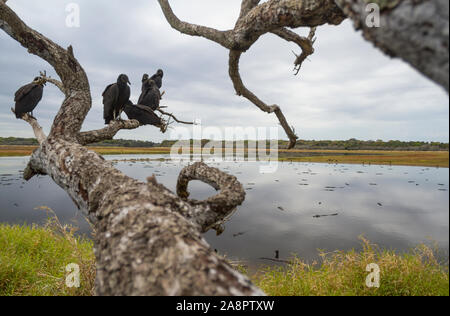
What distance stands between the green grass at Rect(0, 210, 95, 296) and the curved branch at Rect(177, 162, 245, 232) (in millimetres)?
2304

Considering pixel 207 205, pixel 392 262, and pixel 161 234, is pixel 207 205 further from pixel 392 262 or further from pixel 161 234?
pixel 392 262

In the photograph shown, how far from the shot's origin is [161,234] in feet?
3.52

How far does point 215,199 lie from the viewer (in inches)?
69.1

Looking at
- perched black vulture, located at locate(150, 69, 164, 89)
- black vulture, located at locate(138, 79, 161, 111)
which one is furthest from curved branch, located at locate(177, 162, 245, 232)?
perched black vulture, located at locate(150, 69, 164, 89)

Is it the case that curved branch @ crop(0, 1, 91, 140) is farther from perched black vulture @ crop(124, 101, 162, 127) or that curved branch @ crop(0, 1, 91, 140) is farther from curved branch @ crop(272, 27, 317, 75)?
curved branch @ crop(272, 27, 317, 75)

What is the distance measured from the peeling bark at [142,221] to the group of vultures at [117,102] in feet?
4.89

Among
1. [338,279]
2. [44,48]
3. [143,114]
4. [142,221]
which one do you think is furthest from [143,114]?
[338,279]

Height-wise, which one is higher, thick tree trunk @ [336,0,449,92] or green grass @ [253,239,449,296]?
thick tree trunk @ [336,0,449,92]

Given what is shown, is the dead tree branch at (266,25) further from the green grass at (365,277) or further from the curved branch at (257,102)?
the green grass at (365,277)

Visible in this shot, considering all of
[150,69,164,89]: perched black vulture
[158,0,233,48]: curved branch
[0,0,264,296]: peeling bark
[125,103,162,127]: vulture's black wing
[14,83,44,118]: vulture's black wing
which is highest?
[150,69,164,89]: perched black vulture

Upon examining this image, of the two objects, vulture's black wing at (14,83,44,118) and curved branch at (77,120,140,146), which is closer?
curved branch at (77,120,140,146)

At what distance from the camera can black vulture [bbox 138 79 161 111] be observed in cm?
487

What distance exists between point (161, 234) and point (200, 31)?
7.78 ft
